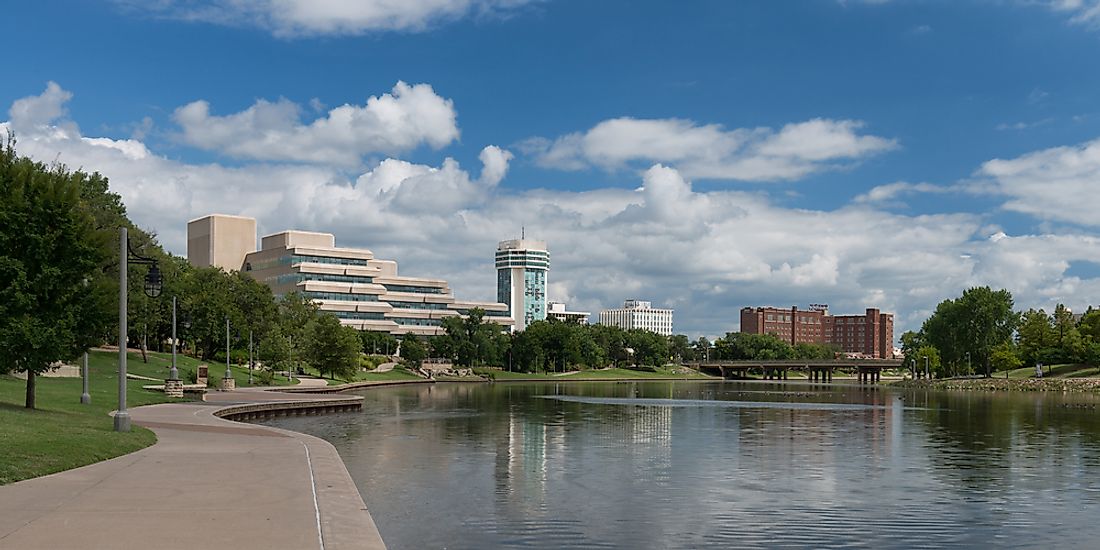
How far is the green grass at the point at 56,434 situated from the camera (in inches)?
857

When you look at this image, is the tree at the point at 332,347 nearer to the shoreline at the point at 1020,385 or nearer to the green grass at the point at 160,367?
the green grass at the point at 160,367

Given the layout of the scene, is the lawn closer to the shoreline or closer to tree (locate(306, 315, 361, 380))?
the shoreline

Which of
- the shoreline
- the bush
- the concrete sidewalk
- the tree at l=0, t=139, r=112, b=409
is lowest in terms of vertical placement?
the shoreline

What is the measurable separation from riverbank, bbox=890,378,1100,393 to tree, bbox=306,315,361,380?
8706 cm

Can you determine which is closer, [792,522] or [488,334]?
[792,522]

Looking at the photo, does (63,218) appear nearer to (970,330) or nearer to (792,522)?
(792,522)

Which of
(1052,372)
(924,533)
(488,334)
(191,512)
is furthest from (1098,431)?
(488,334)

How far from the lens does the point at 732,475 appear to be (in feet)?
103

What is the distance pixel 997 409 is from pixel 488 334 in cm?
11082

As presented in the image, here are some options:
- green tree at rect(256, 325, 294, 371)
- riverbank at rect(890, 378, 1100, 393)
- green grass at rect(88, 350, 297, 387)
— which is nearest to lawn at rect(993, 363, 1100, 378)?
riverbank at rect(890, 378, 1100, 393)

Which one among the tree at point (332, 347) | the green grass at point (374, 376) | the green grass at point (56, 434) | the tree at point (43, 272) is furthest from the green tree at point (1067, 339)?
the tree at point (43, 272)

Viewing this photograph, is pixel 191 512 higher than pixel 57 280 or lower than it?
lower

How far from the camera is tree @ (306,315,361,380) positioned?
10381 centimetres

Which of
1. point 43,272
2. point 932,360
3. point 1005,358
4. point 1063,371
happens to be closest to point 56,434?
point 43,272
